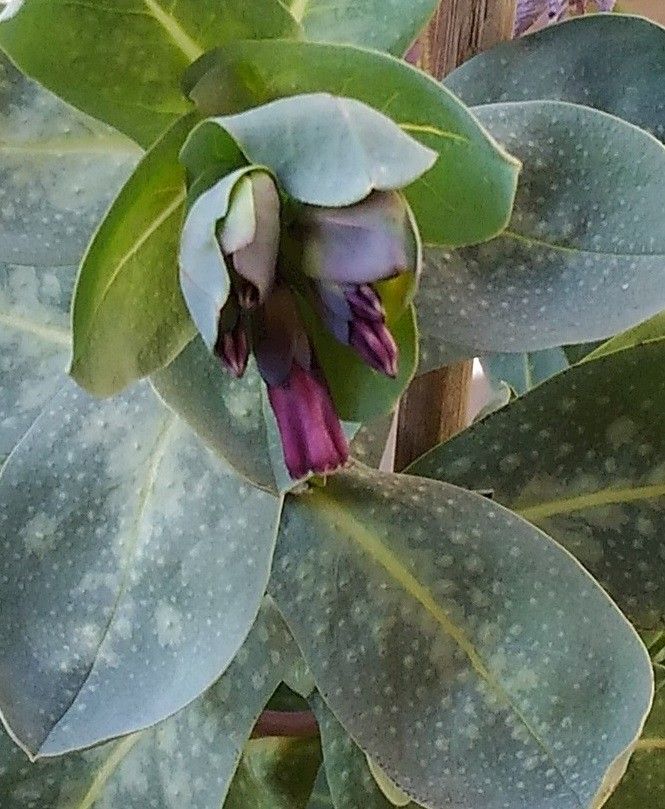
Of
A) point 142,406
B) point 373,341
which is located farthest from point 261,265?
point 142,406

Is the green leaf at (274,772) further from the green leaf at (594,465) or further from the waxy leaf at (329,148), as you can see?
the waxy leaf at (329,148)

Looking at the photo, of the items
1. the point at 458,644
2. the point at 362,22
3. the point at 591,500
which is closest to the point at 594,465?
the point at 591,500

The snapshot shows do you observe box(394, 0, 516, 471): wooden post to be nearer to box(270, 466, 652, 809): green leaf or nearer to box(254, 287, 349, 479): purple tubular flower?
box(270, 466, 652, 809): green leaf

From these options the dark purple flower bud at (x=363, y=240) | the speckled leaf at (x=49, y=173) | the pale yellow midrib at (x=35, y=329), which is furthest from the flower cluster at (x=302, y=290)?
the pale yellow midrib at (x=35, y=329)

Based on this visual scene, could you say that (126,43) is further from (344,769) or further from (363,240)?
(344,769)

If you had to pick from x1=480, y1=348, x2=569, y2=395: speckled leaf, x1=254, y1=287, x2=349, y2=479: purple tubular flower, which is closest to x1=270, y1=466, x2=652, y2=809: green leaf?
x1=254, y1=287, x2=349, y2=479: purple tubular flower

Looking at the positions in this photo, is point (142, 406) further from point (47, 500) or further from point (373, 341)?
point (373, 341)
